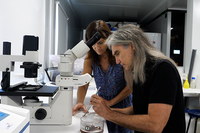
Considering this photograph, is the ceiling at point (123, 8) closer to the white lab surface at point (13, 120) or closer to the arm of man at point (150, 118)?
the arm of man at point (150, 118)

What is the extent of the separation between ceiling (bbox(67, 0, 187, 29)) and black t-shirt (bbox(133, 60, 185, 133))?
3444 mm

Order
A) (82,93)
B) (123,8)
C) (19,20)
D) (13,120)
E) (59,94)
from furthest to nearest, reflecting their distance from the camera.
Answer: (123,8)
(19,20)
(82,93)
(59,94)
(13,120)

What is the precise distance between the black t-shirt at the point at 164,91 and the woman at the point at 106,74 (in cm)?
39

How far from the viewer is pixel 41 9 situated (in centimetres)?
204

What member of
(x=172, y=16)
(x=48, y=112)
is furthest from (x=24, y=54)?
(x=172, y=16)

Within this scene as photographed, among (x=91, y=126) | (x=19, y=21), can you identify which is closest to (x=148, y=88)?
(x=91, y=126)

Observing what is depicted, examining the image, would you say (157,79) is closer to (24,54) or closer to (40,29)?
(24,54)

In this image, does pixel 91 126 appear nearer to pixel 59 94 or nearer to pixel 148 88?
pixel 59 94

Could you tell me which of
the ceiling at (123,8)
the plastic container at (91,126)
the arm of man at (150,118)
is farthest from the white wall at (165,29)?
the plastic container at (91,126)

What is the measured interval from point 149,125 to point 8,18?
1240mm

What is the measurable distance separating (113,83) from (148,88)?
1.66 feet

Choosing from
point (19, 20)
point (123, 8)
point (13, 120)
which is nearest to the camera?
point (13, 120)

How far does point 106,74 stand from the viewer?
1.37 metres

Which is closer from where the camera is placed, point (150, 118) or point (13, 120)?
point (13, 120)
